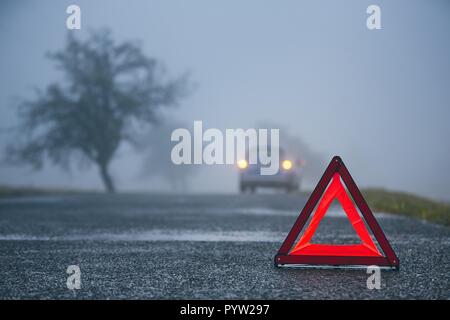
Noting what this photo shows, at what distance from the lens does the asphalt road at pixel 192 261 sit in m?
4.83

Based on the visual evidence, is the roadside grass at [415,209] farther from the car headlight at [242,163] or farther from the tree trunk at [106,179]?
the tree trunk at [106,179]

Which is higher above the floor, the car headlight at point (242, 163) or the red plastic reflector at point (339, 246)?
the red plastic reflector at point (339, 246)

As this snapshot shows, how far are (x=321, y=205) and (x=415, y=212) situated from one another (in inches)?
288

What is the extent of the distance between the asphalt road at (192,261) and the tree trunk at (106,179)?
94.0 feet

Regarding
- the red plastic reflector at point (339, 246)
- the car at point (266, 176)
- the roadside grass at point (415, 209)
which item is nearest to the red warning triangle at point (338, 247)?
→ the red plastic reflector at point (339, 246)

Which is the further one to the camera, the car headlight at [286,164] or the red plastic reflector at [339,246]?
the car headlight at [286,164]

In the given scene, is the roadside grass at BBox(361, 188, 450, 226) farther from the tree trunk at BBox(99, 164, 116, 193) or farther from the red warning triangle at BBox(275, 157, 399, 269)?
the tree trunk at BBox(99, 164, 116, 193)

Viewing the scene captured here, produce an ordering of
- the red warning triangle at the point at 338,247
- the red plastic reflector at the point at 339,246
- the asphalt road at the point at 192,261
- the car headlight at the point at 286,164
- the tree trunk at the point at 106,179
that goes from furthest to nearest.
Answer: the tree trunk at the point at 106,179 → the car headlight at the point at 286,164 → the red plastic reflector at the point at 339,246 → the red warning triangle at the point at 338,247 → the asphalt road at the point at 192,261

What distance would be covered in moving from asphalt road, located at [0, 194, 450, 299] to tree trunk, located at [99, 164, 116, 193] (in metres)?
28.7

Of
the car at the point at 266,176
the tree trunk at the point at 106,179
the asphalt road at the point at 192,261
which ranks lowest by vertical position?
the tree trunk at the point at 106,179

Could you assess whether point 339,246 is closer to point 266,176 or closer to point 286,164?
point 266,176
